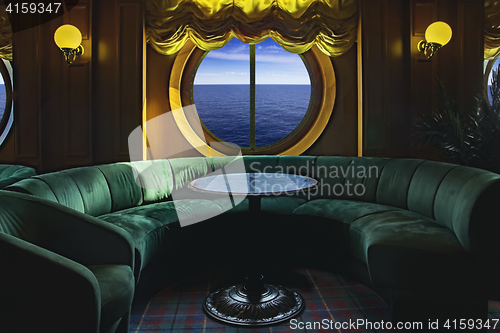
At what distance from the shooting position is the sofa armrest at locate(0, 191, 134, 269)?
1.65 m

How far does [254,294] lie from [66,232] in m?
1.22

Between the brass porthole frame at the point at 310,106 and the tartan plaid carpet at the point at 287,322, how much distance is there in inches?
62.7

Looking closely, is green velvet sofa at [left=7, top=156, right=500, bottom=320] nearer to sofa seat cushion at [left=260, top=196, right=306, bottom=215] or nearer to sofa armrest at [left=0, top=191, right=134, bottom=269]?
sofa seat cushion at [left=260, top=196, right=306, bottom=215]

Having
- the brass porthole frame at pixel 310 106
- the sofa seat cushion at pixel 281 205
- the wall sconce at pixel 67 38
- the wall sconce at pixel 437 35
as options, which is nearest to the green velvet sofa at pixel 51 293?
the sofa seat cushion at pixel 281 205

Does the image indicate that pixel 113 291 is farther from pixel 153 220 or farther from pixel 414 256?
pixel 414 256

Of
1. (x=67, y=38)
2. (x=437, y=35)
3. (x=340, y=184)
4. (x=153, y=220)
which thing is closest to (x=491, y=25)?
(x=437, y=35)

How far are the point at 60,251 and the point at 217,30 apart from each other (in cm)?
272

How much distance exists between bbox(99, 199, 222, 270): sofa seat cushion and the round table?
1.31 ft

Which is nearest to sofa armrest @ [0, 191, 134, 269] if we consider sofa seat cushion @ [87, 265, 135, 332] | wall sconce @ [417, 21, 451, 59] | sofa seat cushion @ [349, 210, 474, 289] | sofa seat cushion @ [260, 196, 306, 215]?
sofa seat cushion @ [87, 265, 135, 332]

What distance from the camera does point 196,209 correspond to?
113 inches

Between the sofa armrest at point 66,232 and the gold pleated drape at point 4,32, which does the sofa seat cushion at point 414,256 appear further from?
the gold pleated drape at point 4,32

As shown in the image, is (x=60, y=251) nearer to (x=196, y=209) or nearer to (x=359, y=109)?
(x=196, y=209)

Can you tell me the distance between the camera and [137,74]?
3.68m

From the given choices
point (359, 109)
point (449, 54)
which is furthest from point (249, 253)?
point (449, 54)
